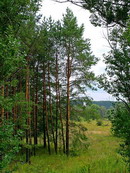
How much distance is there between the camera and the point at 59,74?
15906mm

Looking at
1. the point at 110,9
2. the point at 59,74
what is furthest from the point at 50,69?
the point at 110,9

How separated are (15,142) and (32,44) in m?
8.27

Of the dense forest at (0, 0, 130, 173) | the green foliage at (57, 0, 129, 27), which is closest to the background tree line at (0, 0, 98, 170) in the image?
the dense forest at (0, 0, 130, 173)

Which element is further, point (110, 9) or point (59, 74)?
point (59, 74)

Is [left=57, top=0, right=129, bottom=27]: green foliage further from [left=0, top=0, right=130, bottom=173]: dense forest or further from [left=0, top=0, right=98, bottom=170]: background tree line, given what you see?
[left=0, top=0, right=98, bottom=170]: background tree line

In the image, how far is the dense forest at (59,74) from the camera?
524 cm

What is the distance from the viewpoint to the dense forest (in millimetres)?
5238

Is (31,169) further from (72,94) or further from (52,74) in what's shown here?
(52,74)

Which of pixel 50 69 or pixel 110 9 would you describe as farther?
pixel 50 69

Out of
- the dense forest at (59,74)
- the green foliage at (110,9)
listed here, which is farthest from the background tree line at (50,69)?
the green foliage at (110,9)

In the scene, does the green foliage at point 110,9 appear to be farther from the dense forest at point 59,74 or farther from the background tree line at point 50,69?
the background tree line at point 50,69

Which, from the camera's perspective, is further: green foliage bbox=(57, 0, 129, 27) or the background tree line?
the background tree line

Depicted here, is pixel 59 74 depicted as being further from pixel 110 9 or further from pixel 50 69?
pixel 110 9

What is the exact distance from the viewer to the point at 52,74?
54.0ft
